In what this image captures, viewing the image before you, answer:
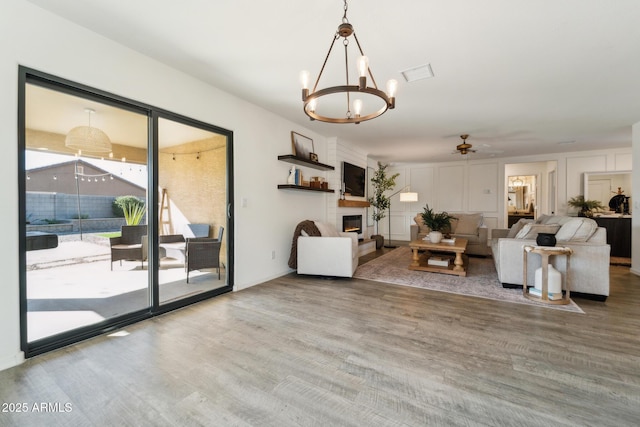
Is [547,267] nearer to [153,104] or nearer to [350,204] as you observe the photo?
[350,204]

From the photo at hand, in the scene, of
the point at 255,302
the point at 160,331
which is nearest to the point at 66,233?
the point at 160,331

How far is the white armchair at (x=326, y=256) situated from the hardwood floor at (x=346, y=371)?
1.18 m

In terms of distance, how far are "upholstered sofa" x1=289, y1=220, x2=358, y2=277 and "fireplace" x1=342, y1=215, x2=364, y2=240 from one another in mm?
1618

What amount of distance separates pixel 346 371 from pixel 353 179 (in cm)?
487

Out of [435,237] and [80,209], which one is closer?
[80,209]

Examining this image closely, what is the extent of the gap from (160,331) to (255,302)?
99cm

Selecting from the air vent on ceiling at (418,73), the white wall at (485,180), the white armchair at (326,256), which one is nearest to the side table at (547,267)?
the white armchair at (326,256)

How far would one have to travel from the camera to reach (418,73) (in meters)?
2.86

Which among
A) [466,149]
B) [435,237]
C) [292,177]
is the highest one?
[466,149]

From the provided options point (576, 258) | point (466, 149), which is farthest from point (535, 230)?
point (466, 149)

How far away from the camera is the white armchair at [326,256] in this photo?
13.1 feet

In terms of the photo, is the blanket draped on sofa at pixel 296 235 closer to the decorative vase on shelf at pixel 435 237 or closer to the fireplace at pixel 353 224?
the fireplace at pixel 353 224

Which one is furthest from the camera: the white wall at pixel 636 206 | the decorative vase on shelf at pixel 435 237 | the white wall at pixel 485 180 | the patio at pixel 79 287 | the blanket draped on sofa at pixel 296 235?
the white wall at pixel 485 180

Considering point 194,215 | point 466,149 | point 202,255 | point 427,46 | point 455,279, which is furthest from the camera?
point 466,149
